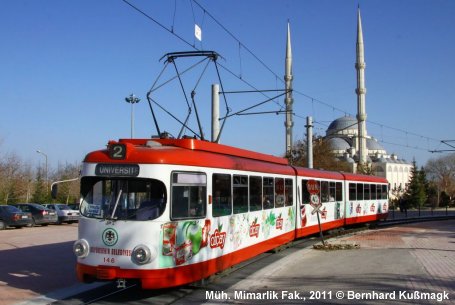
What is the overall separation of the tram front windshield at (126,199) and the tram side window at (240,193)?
258cm

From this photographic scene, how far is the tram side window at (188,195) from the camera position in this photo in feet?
29.0

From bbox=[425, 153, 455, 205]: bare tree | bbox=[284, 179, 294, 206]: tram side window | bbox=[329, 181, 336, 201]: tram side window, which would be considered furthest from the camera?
bbox=[425, 153, 455, 205]: bare tree

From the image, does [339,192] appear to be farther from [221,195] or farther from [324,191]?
[221,195]

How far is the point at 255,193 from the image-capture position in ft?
40.4

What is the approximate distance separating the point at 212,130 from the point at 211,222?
13.1m

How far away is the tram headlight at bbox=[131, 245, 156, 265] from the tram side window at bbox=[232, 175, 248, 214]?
2.94 m

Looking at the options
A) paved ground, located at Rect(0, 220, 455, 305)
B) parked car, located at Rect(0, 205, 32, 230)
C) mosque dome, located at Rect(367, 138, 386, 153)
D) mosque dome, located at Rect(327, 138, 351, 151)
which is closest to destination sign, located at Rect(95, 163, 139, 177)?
paved ground, located at Rect(0, 220, 455, 305)

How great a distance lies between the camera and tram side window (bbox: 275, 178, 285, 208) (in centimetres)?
1422

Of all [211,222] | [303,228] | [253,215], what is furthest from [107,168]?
[303,228]

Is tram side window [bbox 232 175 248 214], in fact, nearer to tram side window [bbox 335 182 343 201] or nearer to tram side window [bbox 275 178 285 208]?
tram side window [bbox 275 178 285 208]

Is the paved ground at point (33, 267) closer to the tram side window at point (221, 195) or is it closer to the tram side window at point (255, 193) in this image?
the tram side window at point (221, 195)

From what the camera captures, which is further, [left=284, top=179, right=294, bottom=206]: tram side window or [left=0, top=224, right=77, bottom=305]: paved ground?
[left=284, top=179, right=294, bottom=206]: tram side window

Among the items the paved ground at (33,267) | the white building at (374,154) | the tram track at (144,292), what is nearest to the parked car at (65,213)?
the paved ground at (33,267)

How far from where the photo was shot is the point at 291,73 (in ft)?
272
